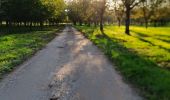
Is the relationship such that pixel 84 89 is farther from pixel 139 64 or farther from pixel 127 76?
pixel 139 64

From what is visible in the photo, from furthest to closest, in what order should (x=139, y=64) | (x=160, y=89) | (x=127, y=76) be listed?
(x=139, y=64)
(x=127, y=76)
(x=160, y=89)

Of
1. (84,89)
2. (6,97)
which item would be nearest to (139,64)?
(84,89)

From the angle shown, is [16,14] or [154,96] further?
[16,14]

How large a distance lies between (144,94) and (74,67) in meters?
6.38

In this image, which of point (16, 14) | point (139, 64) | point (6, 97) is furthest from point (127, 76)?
point (16, 14)

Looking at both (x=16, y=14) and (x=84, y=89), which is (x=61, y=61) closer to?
(x=84, y=89)

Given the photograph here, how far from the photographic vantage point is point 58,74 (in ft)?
47.7

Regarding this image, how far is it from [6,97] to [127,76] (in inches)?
206

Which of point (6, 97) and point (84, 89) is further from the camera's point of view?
point (84, 89)

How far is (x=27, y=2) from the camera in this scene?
70.6 meters

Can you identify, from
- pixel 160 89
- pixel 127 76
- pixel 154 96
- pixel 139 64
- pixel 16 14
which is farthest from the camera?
pixel 16 14

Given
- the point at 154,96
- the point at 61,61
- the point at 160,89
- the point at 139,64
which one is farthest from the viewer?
the point at 61,61

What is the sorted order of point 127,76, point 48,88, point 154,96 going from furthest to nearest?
point 127,76
point 48,88
point 154,96

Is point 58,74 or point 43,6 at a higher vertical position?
point 43,6
